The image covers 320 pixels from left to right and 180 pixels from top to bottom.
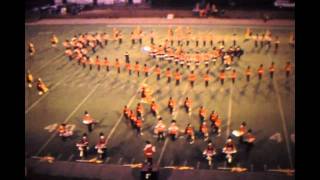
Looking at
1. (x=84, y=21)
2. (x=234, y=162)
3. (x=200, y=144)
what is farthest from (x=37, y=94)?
(x=84, y=21)

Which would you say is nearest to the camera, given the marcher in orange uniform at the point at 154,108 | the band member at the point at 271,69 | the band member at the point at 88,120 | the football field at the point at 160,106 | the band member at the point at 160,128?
the football field at the point at 160,106

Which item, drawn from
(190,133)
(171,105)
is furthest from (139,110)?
(190,133)

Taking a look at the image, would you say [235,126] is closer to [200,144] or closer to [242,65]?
[200,144]

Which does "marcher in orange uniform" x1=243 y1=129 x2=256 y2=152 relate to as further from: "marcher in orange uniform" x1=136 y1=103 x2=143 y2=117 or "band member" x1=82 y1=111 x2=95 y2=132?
"band member" x1=82 y1=111 x2=95 y2=132

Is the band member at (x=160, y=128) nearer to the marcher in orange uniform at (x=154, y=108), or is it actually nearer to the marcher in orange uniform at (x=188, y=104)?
the marcher in orange uniform at (x=154, y=108)

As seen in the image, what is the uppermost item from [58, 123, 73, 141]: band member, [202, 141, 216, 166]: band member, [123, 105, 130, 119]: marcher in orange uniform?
[123, 105, 130, 119]: marcher in orange uniform

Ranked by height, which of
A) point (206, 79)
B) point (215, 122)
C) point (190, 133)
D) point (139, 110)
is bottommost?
point (190, 133)

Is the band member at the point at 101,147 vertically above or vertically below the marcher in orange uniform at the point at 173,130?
below

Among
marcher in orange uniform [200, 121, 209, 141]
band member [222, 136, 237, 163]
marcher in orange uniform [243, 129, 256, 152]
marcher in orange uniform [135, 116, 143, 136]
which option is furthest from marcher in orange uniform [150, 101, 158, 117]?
band member [222, 136, 237, 163]

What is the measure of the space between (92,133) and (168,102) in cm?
452

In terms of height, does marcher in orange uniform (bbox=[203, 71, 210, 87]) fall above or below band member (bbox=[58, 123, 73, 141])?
above

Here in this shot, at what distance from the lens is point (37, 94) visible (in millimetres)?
25047

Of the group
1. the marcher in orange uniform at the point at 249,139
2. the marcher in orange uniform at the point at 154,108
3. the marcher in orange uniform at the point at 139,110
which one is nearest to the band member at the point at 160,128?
the marcher in orange uniform at the point at 139,110

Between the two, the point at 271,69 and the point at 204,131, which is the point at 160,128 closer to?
the point at 204,131
